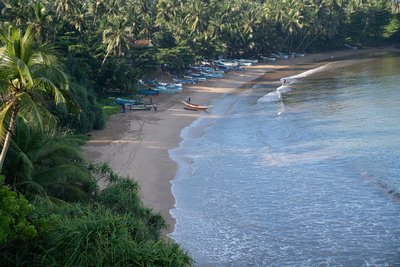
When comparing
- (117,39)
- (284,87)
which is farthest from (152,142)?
(284,87)

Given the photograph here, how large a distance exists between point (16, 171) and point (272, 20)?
280ft

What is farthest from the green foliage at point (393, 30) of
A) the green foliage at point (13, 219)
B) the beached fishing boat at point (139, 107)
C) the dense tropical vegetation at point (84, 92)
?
the green foliage at point (13, 219)

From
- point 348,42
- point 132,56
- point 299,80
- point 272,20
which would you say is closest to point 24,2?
point 132,56

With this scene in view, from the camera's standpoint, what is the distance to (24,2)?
154 ft

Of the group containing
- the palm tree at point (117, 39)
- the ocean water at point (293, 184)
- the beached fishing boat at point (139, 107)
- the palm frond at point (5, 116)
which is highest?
the palm tree at point (117, 39)

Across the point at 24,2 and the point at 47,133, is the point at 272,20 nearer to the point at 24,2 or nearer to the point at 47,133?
the point at 24,2

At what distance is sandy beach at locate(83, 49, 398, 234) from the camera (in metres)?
25.8

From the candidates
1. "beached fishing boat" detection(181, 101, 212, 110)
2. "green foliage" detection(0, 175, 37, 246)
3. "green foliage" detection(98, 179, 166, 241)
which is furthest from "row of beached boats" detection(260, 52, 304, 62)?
"green foliage" detection(0, 175, 37, 246)

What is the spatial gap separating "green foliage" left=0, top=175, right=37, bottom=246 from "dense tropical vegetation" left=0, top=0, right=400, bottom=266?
2 centimetres

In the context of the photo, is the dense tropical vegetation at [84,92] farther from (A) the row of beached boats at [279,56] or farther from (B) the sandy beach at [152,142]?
(B) the sandy beach at [152,142]

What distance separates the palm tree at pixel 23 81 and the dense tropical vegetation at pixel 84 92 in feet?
0.09

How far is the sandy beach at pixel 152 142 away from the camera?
25.8 m

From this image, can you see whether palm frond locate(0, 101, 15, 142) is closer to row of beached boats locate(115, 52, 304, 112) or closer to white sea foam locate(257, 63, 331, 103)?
row of beached boats locate(115, 52, 304, 112)

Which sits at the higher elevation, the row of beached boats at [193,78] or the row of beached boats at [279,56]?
the row of beached boats at [279,56]
